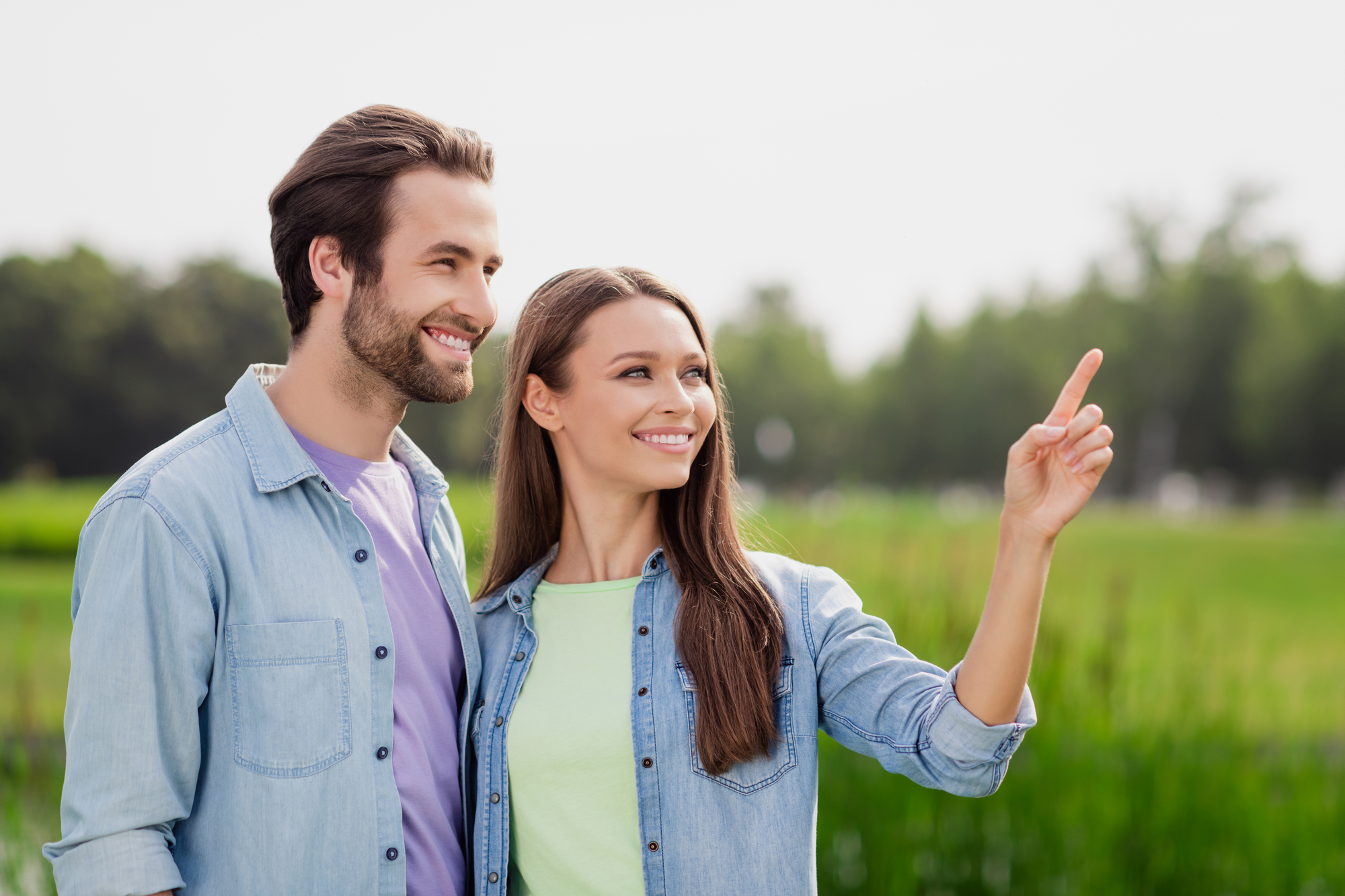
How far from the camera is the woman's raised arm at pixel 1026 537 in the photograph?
6.40 feet

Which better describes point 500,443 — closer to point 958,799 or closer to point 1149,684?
point 958,799

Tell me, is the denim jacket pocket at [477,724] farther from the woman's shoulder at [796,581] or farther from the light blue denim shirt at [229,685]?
the woman's shoulder at [796,581]

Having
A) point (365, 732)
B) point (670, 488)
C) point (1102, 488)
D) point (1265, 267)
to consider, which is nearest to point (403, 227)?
point (670, 488)

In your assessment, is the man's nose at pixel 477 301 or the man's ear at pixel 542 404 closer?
the man's nose at pixel 477 301

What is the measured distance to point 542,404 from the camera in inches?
102

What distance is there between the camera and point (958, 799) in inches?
173

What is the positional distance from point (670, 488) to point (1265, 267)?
38917 millimetres

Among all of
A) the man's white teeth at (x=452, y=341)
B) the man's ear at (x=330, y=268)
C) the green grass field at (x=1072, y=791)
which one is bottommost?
the green grass field at (x=1072, y=791)

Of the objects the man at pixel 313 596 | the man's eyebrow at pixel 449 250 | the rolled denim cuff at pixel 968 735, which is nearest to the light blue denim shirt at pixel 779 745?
the rolled denim cuff at pixel 968 735

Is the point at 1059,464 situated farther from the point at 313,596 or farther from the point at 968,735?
the point at 313,596

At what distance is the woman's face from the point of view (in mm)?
2396

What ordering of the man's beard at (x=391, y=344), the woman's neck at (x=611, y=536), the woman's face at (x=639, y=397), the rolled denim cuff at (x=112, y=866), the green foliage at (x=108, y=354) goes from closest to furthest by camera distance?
the rolled denim cuff at (x=112, y=866) → the man's beard at (x=391, y=344) → the woman's face at (x=639, y=397) → the woman's neck at (x=611, y=536) → the green foliage at (x=108, y=354)

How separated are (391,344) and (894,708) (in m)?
1.33

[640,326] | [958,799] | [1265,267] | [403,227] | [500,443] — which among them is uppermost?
[1265,267]
